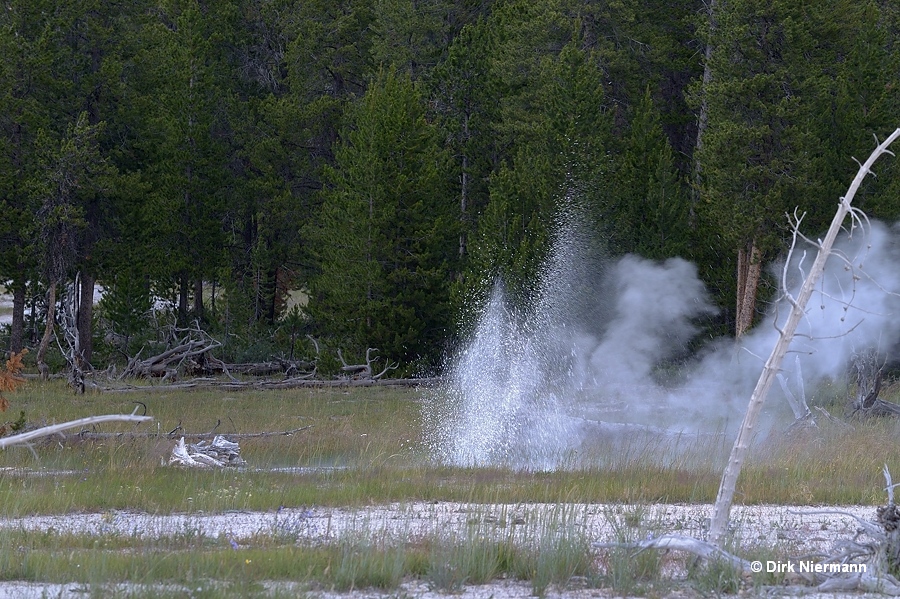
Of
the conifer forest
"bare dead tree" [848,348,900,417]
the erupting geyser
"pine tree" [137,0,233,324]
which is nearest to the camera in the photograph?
the erupting geyser

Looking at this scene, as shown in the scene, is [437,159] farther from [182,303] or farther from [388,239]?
[182,303]

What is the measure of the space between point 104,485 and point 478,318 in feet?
48.6

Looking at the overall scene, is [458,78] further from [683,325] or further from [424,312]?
[683,325]

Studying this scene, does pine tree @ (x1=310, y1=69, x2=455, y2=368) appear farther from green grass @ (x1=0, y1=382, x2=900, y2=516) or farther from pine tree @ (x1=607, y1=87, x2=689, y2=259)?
green grass @ (x1=0, y1=382, x2=900, y2=516)

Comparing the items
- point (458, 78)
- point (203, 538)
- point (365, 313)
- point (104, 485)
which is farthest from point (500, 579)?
point (458, 78)

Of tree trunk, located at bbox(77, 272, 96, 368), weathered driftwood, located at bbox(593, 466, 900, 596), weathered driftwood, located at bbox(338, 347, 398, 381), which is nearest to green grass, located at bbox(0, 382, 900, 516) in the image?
weathered driftwood, located at bbox(593, 466, 900, 596)

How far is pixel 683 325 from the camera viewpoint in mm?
24297

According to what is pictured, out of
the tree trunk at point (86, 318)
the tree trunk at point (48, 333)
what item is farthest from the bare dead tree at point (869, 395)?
the tree trunk at point (86, 318)

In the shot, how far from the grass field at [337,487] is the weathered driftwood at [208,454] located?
0.74 ft

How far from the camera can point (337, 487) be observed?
10258 millimetres

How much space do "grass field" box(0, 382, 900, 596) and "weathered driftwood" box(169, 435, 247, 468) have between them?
0.22 m

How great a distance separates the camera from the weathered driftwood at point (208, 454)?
39.0 ft

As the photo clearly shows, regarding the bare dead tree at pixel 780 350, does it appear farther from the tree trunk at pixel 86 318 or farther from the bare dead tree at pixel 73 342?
the tree trunk at pixel 86 318

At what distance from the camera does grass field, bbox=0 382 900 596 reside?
6.64m
